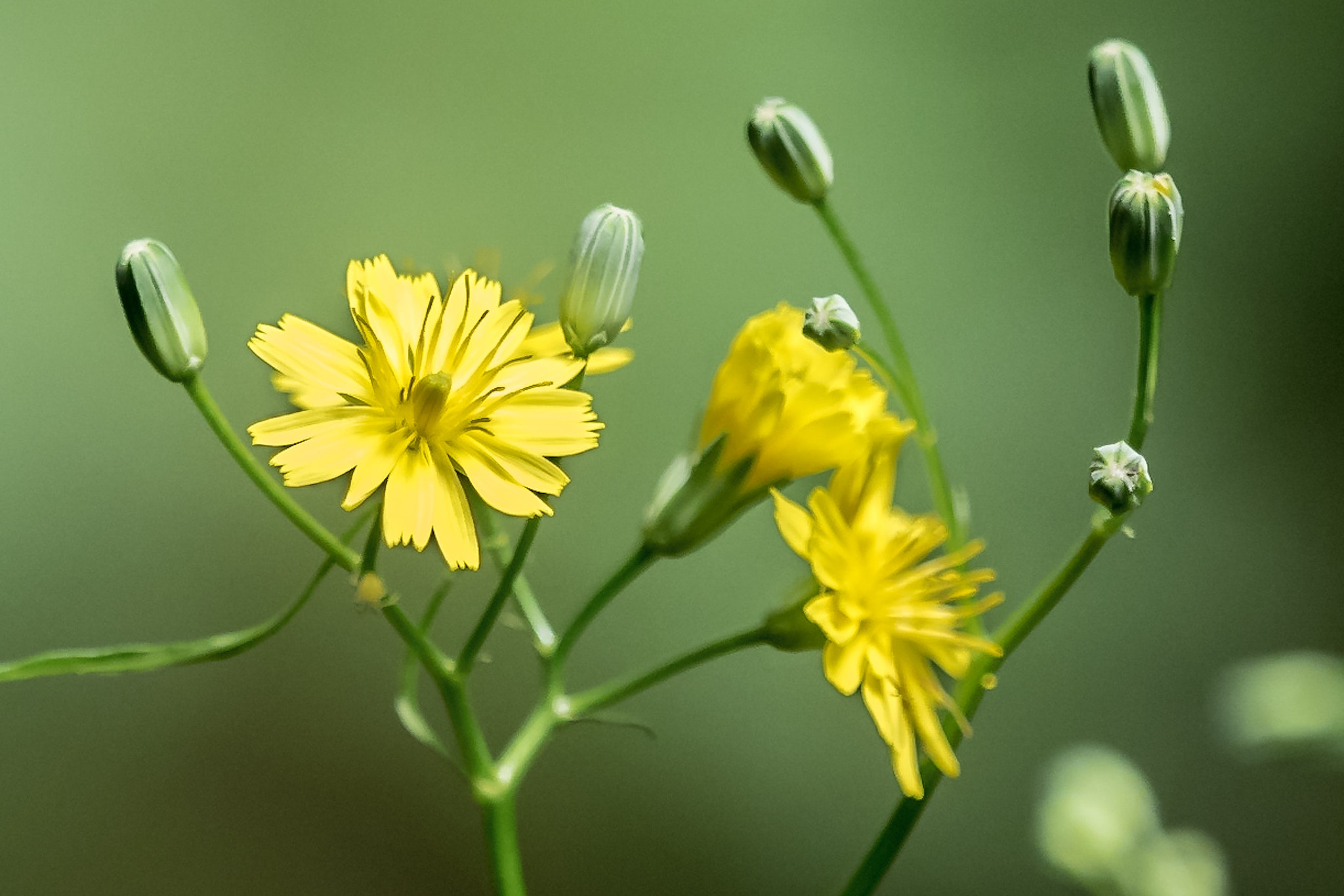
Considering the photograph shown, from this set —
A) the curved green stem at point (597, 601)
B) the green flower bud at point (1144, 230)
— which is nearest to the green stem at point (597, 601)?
the curved green stem at point (597, 601)

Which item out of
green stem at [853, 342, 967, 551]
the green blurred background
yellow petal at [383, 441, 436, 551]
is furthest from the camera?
the green blurred background

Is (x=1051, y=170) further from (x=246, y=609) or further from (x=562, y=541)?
(x=246, y=609)

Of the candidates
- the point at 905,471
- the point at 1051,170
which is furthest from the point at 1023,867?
the point at 1051,170

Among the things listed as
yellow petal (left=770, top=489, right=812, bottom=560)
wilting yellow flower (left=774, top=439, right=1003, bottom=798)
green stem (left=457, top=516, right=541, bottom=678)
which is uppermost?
green stem (left=457, top=516, right=541, bottom=678)

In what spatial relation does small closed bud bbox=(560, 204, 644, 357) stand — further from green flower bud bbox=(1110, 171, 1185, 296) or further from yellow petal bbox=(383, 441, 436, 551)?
green flower bud bbox=(1110, 171, 1185, 296)

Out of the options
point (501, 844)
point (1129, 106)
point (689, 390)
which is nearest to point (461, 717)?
point (501, 844)

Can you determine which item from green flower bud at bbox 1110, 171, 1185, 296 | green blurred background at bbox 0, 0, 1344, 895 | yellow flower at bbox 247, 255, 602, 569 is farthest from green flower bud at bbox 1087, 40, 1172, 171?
green blurred background at bbox 0, 0, 1344, 895

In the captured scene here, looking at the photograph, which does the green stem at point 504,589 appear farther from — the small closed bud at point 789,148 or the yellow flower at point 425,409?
the small closed bud at point 789,148
